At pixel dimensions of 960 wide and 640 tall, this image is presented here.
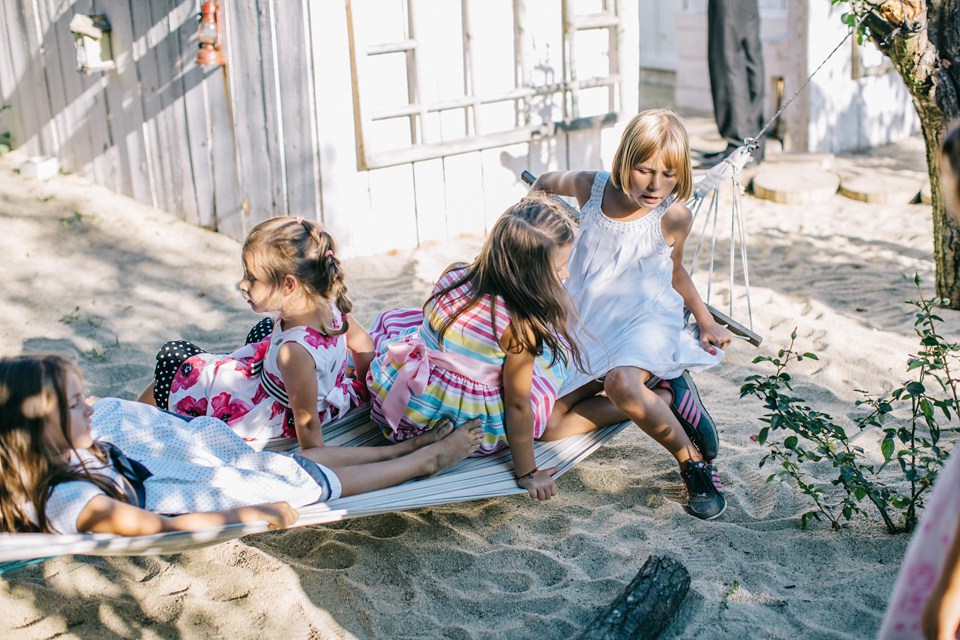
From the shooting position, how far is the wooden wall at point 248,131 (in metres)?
4.77

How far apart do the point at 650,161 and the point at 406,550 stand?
1.44m

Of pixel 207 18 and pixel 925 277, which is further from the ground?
pixel 207 18

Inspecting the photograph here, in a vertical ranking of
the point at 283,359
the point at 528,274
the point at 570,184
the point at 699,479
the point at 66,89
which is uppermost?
the point at 66,89

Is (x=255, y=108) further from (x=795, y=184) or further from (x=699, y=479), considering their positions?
(x=795, y=184)

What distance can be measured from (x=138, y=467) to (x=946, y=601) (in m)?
1.80

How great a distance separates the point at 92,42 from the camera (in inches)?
212

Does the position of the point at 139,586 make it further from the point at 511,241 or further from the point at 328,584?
the point at 511,241

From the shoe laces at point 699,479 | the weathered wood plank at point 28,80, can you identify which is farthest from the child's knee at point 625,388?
the weathered wood plank at point 28,80

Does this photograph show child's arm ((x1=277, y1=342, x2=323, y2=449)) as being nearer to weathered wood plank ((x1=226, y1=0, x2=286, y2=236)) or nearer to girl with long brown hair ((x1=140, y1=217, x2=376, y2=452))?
girl with long brown hair ((x1=140, y1=217, x2=376, y2=452))

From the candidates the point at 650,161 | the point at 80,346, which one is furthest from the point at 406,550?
the point at 80,346

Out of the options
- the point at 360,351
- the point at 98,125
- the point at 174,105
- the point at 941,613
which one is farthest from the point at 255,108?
the point at 941,613

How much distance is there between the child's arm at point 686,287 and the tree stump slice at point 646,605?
998mm

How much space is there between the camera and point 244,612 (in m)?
2.32

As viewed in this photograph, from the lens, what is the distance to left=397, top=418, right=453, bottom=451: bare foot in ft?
8.66
